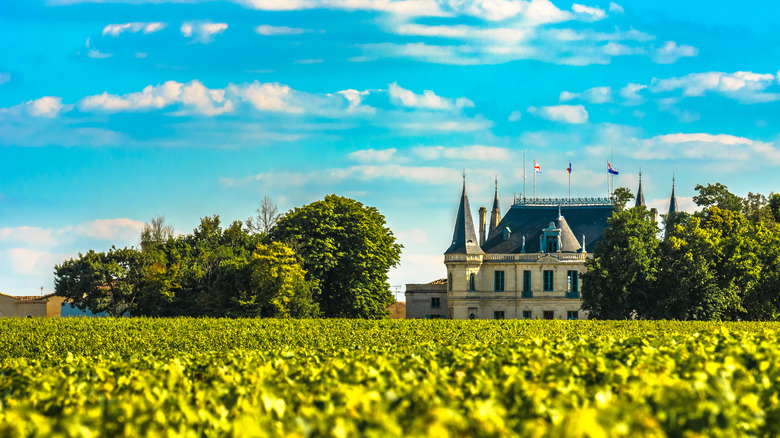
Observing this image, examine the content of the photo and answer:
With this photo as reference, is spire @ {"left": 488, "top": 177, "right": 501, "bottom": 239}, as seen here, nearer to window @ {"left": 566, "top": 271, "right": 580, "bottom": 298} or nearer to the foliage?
window @ {"left": 566, "top": 271, "right": 580, "bottom": 298}

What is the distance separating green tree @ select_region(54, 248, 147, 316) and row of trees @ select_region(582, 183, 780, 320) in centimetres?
3633

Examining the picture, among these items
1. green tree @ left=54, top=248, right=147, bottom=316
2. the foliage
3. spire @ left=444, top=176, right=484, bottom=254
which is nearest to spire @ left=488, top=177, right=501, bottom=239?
spire @ left=444, top=176, right=484, bottom=254

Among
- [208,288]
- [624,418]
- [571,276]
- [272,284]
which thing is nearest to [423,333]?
[272,284]

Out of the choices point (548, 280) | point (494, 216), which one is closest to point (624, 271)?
point (548, 280)

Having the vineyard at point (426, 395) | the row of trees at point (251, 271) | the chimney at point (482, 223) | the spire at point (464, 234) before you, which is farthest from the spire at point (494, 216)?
the vineyard at point (426, 395)

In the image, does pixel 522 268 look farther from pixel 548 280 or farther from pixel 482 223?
pixel 482 223

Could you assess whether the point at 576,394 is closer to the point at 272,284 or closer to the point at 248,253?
the point at 272,284

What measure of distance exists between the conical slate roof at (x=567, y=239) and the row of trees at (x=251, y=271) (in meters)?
20.9

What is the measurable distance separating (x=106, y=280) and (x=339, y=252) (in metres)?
19.2

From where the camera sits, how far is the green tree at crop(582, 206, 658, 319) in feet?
198

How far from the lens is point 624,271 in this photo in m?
60.7

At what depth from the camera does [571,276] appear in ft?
288

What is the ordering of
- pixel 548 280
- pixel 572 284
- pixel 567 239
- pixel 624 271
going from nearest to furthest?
pixel 624 271 < pixel 572 284 < pixel 548 280 < pixel 567 239

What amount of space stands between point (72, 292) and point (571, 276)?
45984 millimetres
